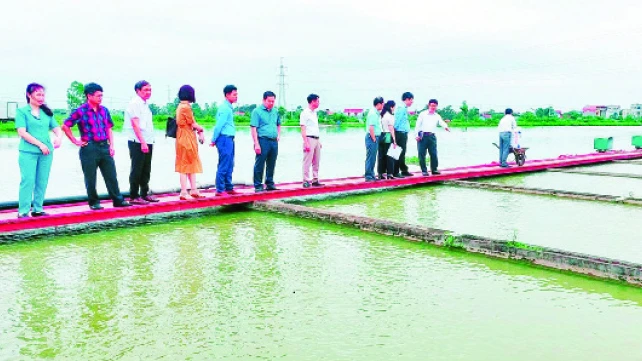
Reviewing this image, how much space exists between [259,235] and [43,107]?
2413 millimetres

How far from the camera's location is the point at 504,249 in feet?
16.2

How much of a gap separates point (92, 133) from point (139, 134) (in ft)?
1.77

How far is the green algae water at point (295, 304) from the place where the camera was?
10.0 ft

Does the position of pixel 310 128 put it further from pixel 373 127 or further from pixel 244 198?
pixel 244 198

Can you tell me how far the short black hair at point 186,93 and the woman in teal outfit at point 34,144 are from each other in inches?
52.9

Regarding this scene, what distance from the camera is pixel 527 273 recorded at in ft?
14.9

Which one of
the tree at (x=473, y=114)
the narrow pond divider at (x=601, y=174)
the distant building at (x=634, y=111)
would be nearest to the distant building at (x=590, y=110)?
the distant building at (x=634, y=111)

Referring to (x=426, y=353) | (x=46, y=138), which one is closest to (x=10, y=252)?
(x=46, y=138)

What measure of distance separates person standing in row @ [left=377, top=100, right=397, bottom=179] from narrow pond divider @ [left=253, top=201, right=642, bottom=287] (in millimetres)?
2758

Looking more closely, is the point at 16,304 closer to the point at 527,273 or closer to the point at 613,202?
the point at 527,273

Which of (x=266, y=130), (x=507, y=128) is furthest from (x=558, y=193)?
(x=266, y=130)

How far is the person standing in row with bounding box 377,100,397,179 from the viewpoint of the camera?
9008 mm

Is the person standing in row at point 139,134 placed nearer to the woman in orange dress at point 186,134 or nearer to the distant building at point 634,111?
the woman in orange dress at point 186,134

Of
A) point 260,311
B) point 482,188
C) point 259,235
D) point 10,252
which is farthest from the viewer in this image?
point 482,188
